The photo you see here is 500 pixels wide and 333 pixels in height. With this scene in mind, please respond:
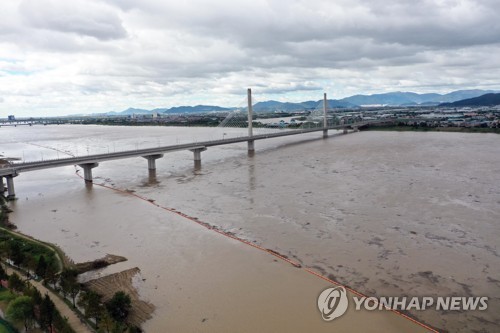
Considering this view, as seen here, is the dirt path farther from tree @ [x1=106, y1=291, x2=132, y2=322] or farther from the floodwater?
the floodwater

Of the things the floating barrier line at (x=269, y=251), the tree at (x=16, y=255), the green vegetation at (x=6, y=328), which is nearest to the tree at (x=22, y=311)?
the green vegetation at (x=6, y=328)

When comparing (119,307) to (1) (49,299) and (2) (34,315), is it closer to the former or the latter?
(1) (49,299)

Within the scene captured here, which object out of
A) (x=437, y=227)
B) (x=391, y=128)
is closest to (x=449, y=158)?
(x=437, y=227)

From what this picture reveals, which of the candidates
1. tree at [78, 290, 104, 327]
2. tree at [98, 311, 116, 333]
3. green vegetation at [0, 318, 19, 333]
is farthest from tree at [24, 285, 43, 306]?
tree at [98, 311, 116, 333]

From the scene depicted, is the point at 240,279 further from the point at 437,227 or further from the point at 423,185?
the point at 423,185

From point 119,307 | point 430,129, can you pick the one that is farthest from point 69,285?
point 430,129
